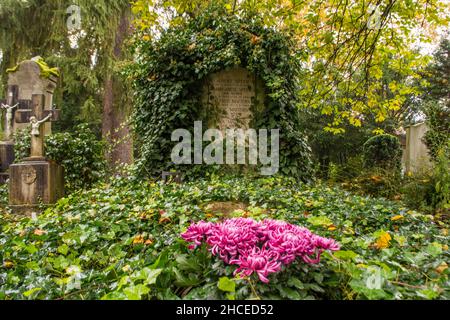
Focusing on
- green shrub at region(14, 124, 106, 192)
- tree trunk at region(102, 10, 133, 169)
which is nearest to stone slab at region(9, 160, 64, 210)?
green shrub at region(14, 124, 106, 192)

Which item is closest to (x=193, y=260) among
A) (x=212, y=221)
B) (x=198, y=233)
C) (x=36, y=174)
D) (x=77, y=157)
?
(x=198, y=233)

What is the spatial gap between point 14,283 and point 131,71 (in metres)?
6.38

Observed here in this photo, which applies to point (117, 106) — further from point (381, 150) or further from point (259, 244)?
point (259, 244)

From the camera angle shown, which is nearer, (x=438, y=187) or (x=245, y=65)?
(x=438, y=187)

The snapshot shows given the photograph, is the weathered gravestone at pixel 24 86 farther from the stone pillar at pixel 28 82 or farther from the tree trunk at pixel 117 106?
the tree trunk at pixel 117 106

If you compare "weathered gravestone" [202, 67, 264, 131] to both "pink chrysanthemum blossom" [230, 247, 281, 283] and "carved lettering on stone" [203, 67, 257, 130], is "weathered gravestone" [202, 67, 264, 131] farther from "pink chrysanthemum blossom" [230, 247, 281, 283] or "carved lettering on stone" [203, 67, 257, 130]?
"pink chrysanthemum blossom" [230, 247, 281, 283]

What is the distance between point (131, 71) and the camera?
7.68 meters

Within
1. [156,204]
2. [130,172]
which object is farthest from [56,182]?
[156,204]

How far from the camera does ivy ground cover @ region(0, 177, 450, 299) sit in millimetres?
1413

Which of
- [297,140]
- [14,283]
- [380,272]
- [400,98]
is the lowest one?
[14,283]

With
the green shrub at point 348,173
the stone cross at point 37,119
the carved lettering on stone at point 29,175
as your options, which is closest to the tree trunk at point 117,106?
the stone cross at point 37,119

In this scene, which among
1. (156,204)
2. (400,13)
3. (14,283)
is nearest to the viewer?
(14,283)

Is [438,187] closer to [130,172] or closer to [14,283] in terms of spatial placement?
[14,283]

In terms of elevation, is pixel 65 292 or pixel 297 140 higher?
pixel 297 140
